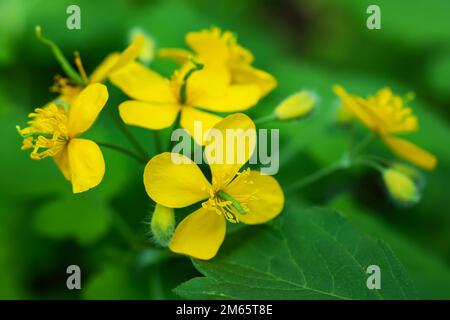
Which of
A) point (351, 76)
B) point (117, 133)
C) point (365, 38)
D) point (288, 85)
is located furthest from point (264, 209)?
point (365, 38)

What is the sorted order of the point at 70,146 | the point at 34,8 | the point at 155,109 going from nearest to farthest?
the point at 70,146
the point at 155,109
the point at 34,8

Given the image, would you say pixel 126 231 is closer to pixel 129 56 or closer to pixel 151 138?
pixel 151 138

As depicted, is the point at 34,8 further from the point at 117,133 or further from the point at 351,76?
the point at 351,76

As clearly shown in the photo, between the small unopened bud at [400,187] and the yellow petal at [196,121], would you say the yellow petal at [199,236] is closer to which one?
the yellow petal at [196,121]

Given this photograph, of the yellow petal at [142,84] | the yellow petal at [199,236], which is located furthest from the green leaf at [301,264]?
the yellow petal at [142,84]

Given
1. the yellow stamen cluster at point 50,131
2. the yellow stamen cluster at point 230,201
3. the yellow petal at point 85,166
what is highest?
the yellow stamen cluster at point 50,131

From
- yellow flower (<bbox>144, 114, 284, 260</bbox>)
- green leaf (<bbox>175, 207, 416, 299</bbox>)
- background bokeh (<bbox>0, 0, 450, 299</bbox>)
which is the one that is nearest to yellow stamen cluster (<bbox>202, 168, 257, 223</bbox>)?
yellow flower (<bbox>144, 114, 284, 260</bbox>)

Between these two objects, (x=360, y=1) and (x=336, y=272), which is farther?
(x=360, y=1)
